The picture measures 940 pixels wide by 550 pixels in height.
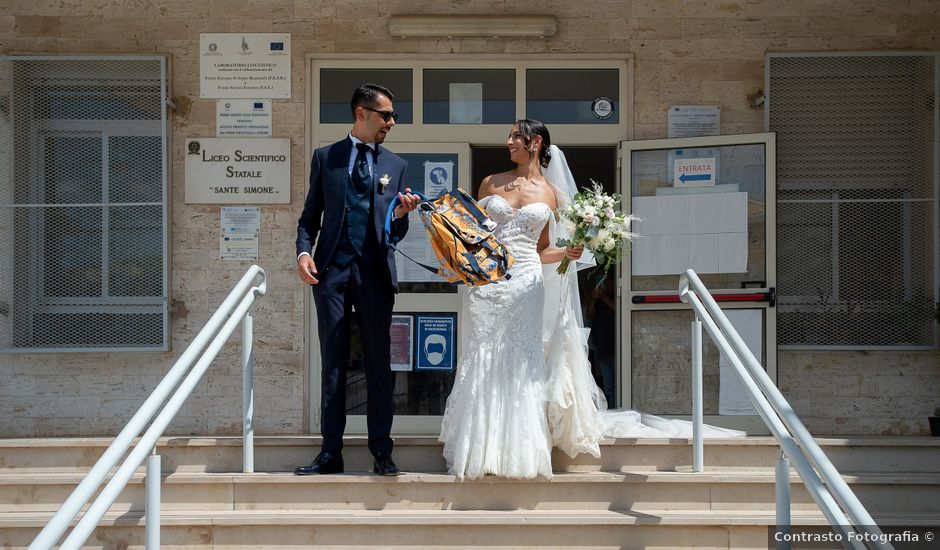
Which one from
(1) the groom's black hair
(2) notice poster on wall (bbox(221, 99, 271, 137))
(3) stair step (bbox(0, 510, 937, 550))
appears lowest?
(3) stair step (bbox(0, 510, 937, 550))

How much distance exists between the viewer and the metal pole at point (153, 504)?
14.3 ft

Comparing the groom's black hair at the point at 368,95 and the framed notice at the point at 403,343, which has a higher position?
the groom's black hair at the point at 368,95

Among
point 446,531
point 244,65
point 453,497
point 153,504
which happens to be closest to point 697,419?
point 453,497

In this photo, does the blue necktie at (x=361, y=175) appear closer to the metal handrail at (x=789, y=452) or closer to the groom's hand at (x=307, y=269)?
the groom's hand at (x=307, y=269)

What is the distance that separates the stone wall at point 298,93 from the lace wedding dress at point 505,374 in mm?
2016

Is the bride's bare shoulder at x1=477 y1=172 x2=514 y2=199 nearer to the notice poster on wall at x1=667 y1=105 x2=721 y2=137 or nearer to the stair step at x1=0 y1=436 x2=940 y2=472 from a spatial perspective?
the stair step at x1=0 y1=436 x2=940 y2=472

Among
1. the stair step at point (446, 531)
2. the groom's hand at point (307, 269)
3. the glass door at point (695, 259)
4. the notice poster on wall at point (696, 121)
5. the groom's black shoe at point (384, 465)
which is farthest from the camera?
the notice poster on wall at point (696, 121)

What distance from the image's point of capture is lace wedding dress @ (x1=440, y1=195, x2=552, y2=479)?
204 inches

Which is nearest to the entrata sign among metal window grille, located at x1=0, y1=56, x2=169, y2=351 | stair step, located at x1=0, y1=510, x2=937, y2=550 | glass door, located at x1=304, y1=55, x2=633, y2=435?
glass door, located at x1=304, y1=55, x2=633, y2=435

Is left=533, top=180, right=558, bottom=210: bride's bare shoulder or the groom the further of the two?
left=533, top=180, right=558, bottom=210: bride's bare shoulder

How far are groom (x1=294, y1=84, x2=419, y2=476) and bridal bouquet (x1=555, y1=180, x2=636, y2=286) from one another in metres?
0.93

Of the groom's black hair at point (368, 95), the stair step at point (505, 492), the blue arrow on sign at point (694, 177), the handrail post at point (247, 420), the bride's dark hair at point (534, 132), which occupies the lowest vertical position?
the stair step at point (505, 492)

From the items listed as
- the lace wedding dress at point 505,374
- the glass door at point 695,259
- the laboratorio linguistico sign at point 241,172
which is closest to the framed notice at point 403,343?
the laboratorio linguistico sign at point 241,172

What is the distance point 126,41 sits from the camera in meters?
7.25
